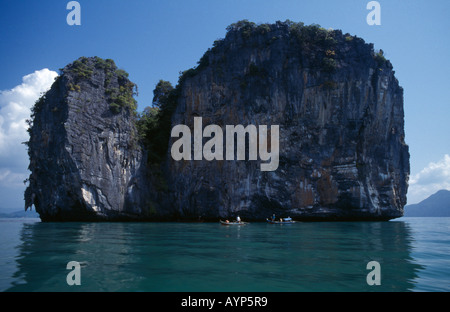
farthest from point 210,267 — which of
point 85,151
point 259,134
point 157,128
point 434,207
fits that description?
point 434,207

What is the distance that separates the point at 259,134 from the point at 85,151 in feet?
65.1

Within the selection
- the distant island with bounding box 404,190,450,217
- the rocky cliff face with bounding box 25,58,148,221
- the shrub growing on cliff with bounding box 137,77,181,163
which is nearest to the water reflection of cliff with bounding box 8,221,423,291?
the rocky cliff face with bounding box 25,58,148,221

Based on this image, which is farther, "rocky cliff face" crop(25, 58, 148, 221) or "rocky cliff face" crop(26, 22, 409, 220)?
"rocky cliff face" crop(26, 22, 409, 220)

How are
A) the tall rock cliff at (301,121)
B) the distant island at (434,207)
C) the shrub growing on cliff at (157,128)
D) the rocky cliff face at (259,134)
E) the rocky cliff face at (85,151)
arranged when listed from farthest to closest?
the distant island at (434,207)
the shrub growing on cliff at (157,128)
the tall rock cliff at (301,121)
the rocky cliff face at (259,134)
the rocky cliff face at (85,151)

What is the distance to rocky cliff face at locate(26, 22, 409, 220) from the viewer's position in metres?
36.1

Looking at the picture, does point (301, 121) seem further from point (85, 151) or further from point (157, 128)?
point (85, 151)

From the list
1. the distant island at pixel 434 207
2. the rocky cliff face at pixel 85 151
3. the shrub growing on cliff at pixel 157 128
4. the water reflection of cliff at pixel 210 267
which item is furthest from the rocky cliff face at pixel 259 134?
the distant island at pixel 434 207

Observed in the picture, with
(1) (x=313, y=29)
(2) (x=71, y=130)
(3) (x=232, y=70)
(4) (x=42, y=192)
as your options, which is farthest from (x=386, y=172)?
(4) (x=42, y=192)

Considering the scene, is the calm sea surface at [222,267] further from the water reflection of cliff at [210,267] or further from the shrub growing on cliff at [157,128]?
the shrub growing on cliff at [157,128]

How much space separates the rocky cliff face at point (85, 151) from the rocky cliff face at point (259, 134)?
0.40ft

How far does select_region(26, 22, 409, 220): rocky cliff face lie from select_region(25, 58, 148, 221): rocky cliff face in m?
0.12

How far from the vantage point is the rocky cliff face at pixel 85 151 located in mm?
34844

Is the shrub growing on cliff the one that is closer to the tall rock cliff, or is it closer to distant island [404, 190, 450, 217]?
the tall rock cliff

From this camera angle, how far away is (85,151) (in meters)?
35.4
